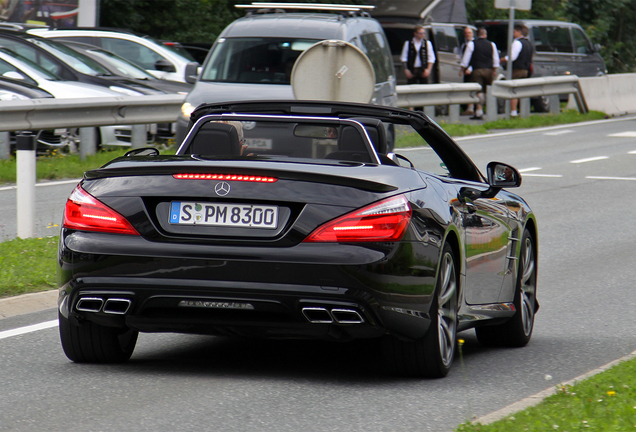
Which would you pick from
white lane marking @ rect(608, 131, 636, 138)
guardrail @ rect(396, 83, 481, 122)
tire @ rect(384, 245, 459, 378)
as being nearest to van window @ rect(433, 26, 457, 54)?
guardrail @ rect(396, 83, 481, 122)

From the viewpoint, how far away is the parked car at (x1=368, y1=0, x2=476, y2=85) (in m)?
28.8

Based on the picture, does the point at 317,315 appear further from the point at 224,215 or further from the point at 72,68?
the point at 72,68

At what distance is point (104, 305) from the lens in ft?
17.8

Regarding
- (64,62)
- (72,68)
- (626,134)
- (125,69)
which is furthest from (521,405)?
(626,134)

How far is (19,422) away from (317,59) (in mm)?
8751

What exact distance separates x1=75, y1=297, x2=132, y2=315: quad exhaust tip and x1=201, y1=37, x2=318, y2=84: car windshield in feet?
30.1

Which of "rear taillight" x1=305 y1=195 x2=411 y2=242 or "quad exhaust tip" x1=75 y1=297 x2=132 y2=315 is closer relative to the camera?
"rear taillight" x1=305 y1=195 x2=411 y2=242

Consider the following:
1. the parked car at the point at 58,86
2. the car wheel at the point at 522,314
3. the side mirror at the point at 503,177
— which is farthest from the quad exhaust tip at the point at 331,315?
the parked car at the point at 58,86

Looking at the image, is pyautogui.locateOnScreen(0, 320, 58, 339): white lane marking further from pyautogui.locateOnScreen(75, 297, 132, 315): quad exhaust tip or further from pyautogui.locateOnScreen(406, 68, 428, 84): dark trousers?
pyautogui.locateOnScreen(406, 68, 428, 84): dark trousers

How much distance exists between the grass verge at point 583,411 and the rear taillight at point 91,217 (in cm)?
182

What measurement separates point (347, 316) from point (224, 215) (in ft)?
2.29

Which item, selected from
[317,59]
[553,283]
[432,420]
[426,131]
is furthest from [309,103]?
[317,59]

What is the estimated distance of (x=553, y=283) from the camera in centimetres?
946

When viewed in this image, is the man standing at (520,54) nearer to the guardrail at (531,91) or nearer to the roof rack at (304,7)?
the guardrail at (531,91)
